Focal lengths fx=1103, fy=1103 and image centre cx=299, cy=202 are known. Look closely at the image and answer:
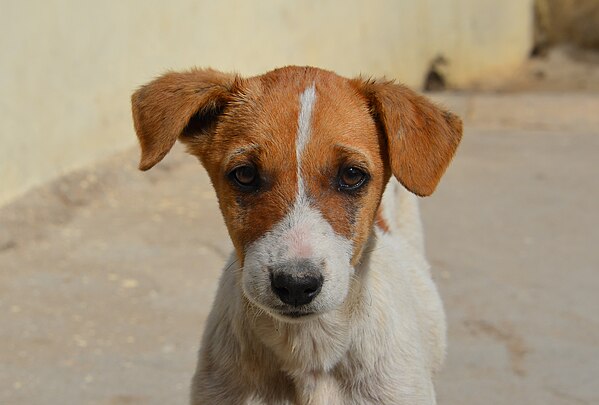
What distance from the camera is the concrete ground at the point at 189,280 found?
524 cm

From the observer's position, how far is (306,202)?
332 centimetres

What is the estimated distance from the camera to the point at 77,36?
24.6ft

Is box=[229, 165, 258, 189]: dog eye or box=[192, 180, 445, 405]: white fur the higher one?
box=[229, 165, 258, 189]: dog eye

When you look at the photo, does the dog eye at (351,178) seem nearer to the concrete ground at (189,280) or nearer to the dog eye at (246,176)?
the dog eye at (246,176)

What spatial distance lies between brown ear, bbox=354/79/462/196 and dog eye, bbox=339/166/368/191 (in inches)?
4.8

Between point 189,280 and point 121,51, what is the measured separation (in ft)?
7.76

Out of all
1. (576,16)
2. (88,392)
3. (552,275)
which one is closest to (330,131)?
(88,392)

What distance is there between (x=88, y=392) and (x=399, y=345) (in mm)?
2016

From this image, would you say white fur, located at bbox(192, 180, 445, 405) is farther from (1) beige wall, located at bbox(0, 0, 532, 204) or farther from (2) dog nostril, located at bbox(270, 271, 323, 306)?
(1) beige wall, located at bbox(0, 0, 532, 204)

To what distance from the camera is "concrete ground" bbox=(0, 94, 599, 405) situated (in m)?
5.24

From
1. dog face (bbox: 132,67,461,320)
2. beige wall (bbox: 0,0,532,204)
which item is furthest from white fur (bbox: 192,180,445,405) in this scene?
beige wall (bbox: 0,0,532,204)

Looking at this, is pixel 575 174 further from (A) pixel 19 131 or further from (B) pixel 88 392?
(B) pixel 88 392

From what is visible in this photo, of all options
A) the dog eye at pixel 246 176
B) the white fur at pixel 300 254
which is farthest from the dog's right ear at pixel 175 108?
the white fur at pixel 300 254

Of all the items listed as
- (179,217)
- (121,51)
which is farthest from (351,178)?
(121,51)
